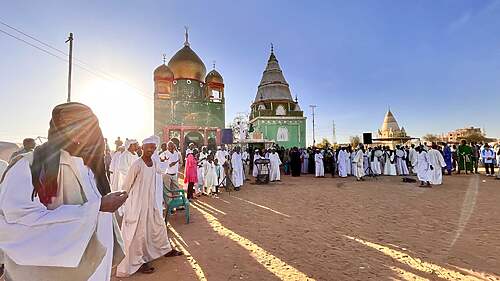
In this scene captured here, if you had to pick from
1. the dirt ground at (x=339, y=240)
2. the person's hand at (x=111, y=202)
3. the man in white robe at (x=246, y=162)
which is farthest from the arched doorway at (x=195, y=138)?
the person's hand at (x=111, y=202)

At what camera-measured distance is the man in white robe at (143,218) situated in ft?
12.8

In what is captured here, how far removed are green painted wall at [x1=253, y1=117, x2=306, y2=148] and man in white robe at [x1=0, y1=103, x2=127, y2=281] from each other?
1151 inches

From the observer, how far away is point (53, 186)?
1546mm

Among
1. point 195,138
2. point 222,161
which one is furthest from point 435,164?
point 195,138

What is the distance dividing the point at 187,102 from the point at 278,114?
9.65 meters

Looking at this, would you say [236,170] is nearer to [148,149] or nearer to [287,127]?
[148,149]

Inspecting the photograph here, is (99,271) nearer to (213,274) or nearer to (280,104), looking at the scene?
(213,274)

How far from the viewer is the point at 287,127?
3156 centimetres

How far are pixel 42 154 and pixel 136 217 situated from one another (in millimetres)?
2696

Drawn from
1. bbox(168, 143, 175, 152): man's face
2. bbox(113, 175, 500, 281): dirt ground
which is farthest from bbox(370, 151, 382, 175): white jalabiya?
bbox(168, 143, 175, 152): man's face

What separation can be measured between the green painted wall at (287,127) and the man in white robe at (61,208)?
2923cm

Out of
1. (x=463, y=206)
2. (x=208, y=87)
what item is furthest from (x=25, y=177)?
(x=208, y=87)

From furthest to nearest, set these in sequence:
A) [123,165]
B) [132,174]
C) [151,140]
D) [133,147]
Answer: [123,165]
[133,147]
[151,140]
[132,174]

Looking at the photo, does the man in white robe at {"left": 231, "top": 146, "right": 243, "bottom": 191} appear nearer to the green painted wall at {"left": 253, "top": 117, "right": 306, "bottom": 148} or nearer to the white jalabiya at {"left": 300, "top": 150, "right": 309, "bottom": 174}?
the white jalabiya at {"left": 300, "top": 150, "right": 309, "bottom": 174}
